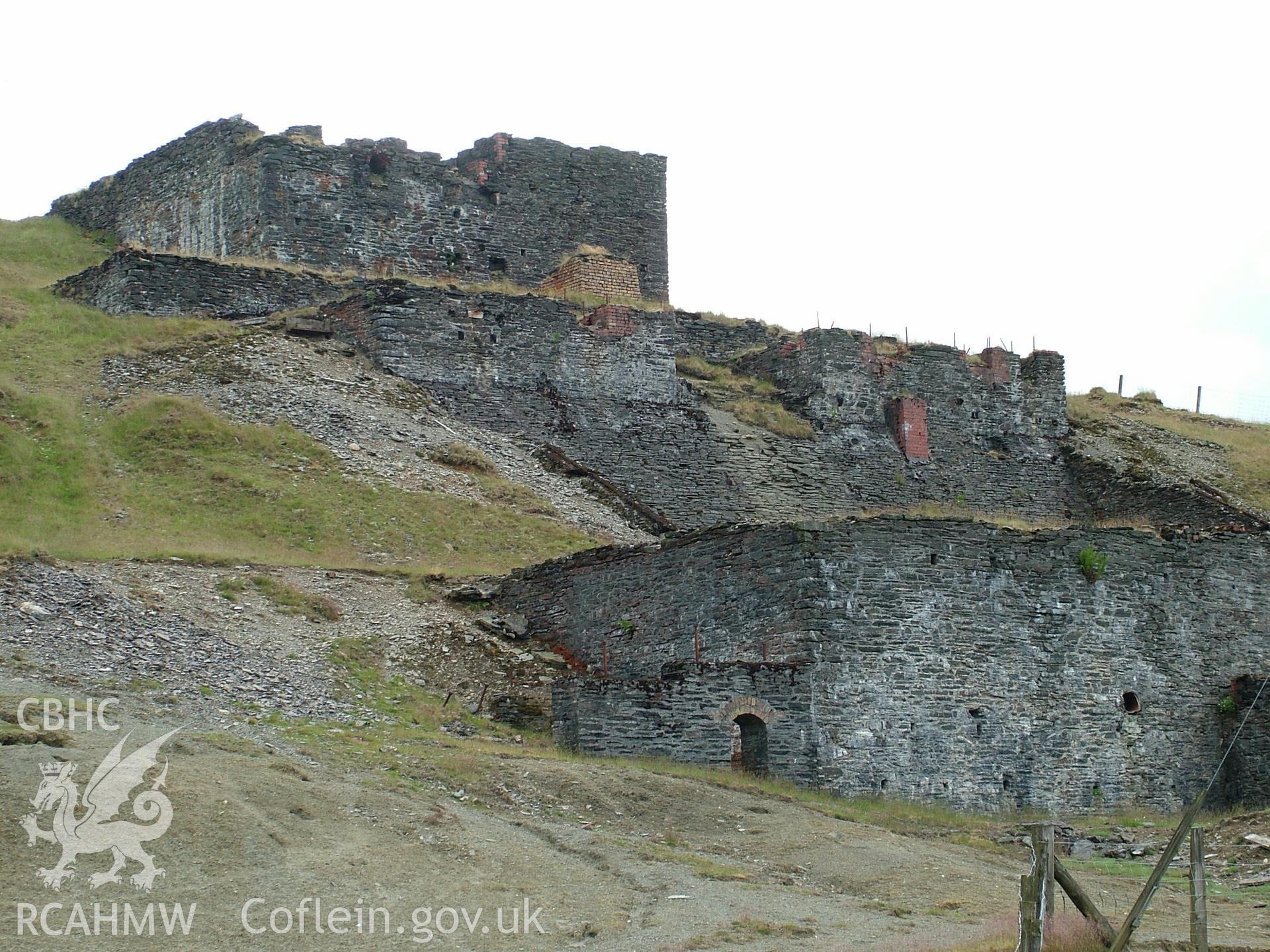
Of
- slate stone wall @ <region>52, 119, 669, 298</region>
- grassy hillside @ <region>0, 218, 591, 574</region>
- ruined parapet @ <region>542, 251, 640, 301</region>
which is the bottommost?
grassy hillside @ <region>0, 218, 591, 574</region>

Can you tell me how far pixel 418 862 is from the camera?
15781 mm

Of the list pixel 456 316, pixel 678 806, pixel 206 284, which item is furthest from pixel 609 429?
pixel 678 806

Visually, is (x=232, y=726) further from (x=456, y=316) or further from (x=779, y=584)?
(x=456, y=316)

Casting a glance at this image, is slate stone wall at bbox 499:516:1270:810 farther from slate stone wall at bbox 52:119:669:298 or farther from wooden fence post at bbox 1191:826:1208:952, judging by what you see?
slate stone wall at bbox 52:119:669:298

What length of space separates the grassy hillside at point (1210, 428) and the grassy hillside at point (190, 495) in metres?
19.8

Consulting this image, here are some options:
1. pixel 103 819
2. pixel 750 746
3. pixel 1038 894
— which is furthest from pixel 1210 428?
pixel 103 819

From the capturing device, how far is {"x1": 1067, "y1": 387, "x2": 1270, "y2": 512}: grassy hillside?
4391 centimetres

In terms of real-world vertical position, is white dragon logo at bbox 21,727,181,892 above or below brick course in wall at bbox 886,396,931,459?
below

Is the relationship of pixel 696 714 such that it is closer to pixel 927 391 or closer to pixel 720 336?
pixel 927 391

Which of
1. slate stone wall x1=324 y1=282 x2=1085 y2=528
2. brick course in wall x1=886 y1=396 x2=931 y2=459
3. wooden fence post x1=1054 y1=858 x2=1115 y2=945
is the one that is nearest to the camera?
wooden fence post x1=1054 y1=858 x2=1115 y2=945

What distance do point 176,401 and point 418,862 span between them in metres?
18.4

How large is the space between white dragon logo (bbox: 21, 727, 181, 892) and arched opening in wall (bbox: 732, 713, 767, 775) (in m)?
8.22

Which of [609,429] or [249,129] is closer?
[609,429]

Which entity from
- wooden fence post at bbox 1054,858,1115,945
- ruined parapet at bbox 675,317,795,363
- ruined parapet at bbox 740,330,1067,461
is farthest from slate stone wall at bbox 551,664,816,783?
ruined parapet at bbox 675,317,795,363
